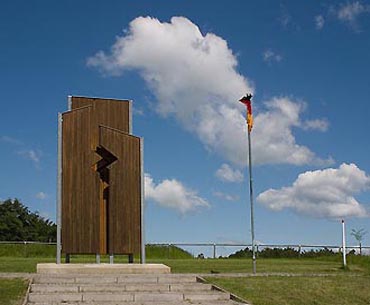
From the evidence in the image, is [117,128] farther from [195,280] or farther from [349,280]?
[349,280]

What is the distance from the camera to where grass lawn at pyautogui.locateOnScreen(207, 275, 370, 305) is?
13.5 meters

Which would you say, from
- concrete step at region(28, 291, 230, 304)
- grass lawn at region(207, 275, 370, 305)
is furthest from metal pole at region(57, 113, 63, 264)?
grass lawn at region(207, 275, 370, 305)

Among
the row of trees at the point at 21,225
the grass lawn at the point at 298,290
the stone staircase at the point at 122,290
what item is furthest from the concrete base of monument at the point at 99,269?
the row of trees at the point at 21,225

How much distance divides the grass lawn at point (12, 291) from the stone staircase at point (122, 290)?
0.54ft

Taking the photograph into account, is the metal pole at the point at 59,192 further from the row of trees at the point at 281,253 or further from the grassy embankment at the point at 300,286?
the row of trees at the point at 281,253

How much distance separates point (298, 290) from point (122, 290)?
3.76 m

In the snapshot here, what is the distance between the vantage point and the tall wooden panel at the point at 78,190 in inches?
667

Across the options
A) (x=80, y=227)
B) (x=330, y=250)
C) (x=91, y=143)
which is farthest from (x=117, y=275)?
(x=330, y=250)

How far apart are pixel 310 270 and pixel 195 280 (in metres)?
4.75

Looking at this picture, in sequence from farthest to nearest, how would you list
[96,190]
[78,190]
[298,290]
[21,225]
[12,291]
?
[21,225]
[96,190]
[78,190]
[298,290]
[12,291]

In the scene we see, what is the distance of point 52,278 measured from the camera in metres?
14.1

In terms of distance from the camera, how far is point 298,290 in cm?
1419

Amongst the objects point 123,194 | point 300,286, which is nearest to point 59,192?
point 123,194

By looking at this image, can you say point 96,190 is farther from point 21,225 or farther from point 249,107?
point 21,225
